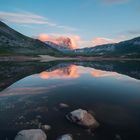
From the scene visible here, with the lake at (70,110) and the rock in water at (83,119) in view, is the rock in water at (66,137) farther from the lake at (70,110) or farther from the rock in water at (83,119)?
the rock in water at (83,119)

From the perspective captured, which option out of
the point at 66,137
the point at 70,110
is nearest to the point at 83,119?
the point at 66,137

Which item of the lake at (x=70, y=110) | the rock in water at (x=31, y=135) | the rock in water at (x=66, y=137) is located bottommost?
the lake at (x=70, y=110)

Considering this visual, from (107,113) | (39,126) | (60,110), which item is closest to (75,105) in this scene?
(60,110)

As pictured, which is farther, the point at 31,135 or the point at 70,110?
the point at 70,110

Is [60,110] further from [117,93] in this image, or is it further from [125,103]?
[117,93]

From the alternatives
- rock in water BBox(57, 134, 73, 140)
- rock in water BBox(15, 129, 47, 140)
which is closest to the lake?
rock in water BBox(57, 134, 73, 140)

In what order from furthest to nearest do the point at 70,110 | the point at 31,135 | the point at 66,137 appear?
the point at 70,110
the point at 66,137
the point at 31,135

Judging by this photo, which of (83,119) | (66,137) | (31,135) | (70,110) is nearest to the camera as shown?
(31,135)

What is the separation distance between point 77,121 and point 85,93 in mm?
16157

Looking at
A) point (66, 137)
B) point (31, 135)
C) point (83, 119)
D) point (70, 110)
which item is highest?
point (31, 135)

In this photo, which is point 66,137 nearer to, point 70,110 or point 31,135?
point 31,135

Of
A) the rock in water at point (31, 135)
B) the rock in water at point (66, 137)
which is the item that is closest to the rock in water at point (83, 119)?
the rock in water at point (66, 137)

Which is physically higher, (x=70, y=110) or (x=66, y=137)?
(x=66, y=137)

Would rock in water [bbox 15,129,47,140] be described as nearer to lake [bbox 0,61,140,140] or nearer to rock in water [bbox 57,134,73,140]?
lake [bbox 0,61,140,140]
